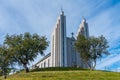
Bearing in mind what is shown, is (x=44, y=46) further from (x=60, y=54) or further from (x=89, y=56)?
(x=60, y=54)

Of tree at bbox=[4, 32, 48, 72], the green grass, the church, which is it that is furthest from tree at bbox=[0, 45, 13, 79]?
the church

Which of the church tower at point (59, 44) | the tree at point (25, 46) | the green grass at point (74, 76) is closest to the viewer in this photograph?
the green grass at point (74, 76)

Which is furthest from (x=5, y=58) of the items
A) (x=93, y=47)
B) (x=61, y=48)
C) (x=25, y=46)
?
(x=61, y=48)

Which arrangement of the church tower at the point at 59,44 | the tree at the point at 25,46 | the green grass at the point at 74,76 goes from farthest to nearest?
the church tower at the point at 59,44 < the tree at the point at 25,46 < the green grass at the point at 74,76

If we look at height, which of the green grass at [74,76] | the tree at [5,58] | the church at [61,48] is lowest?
the green grass at [74,76]

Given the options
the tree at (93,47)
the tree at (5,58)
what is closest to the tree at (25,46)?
the tree at (5,58)

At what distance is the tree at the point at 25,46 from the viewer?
8738cm

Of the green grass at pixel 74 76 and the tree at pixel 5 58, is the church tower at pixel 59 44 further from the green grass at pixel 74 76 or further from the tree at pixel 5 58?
the green grass at pixel 74 76

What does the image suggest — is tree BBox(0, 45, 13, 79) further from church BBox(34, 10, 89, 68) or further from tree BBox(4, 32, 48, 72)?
church BBox(34, 10, 89, 68)

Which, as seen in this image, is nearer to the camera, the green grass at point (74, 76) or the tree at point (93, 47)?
the green grass at point (74, 76)

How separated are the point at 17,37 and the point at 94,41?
27.1 m

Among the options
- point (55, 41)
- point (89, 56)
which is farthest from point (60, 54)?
point (89, 56)

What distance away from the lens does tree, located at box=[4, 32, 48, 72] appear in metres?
87.4

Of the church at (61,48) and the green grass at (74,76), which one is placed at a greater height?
the church at (61,48)
